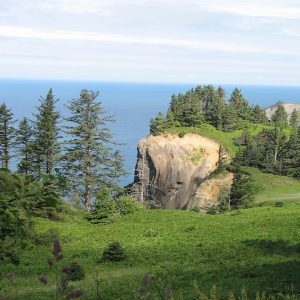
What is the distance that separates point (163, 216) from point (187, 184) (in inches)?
1303

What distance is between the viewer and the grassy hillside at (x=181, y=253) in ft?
57.3

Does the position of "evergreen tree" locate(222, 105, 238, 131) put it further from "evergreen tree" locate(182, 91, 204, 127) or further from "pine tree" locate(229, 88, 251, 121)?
"pine tree" locate(229, 88, 251, 121)

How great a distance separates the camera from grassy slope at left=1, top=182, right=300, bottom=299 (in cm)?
1772

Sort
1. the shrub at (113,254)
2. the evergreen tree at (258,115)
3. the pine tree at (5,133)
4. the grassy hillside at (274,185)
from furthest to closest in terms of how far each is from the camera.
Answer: the evergreen tree at (258,115) < the grassy hillside at (274,185) < the pine tree at (5,133) < the shrub at (113,254)

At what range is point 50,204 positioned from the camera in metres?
4.45

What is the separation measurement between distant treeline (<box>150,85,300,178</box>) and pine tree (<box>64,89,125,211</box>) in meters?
29.2

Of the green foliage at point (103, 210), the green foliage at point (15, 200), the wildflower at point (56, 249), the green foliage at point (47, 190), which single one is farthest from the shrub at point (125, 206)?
the wildflower at point (56, 249)

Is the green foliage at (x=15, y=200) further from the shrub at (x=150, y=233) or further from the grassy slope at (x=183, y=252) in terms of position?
the shrub at (x=150, y=233)

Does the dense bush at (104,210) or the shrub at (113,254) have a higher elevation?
the shrub at (113,254)

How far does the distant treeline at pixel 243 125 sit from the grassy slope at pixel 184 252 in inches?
1222

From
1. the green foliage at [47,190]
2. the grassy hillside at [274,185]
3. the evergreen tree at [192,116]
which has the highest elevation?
the green foliage at [47,190]

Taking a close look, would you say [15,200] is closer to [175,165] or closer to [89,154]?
[89,154]

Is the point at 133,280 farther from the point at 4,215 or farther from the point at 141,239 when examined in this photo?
the point at 4,215

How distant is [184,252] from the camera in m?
27.1
